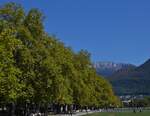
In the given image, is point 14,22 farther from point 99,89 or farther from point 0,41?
point 99,89

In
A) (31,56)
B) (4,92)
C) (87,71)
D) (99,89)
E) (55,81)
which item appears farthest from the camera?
(99,89)

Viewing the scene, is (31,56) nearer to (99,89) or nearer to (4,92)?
(4,92)

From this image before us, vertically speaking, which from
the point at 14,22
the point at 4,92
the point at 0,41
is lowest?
the point at 4,92

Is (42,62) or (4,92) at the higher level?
(42,62)

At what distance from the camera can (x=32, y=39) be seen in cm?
7219

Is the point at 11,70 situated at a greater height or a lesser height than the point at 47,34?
lesser

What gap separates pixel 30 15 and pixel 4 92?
2172cm

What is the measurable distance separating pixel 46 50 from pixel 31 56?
15.6 feet

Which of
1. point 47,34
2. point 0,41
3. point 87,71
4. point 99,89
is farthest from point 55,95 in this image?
point 99,89

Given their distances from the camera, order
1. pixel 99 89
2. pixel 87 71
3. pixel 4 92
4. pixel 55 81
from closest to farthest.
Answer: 1. pixel 4 92
2. pixel 55 81
3. pixel 87 71
4. pixel 99 89

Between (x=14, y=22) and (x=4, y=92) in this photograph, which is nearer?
(x=4, y=92)

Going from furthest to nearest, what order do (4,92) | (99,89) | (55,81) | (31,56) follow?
(99,89) < (55,81) < (31,56) < (4,92)

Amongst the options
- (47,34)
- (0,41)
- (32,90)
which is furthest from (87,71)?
(0,41)

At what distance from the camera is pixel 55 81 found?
75.7 m
